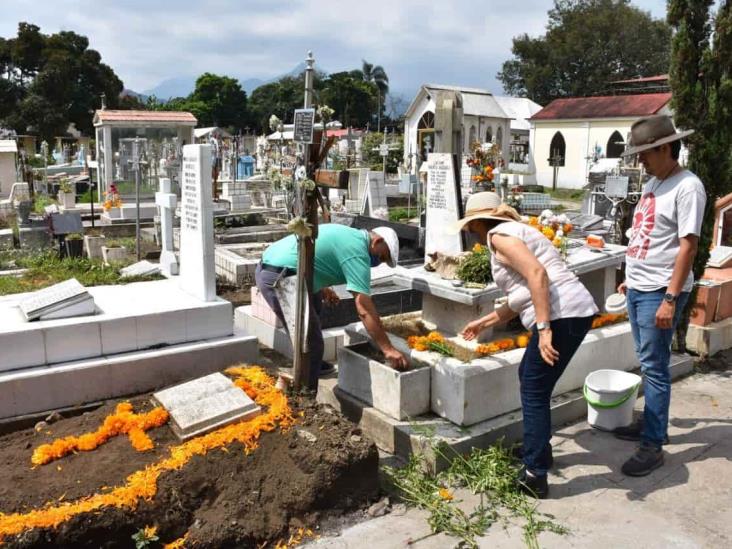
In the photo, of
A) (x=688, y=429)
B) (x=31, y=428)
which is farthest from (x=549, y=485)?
(x=31, y=428)

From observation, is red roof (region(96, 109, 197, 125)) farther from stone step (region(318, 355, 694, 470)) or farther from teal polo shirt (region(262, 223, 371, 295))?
stone step (region(318, 355, 694, 470))

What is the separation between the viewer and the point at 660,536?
3.27 m

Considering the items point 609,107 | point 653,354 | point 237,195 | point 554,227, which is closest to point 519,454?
point 653,354

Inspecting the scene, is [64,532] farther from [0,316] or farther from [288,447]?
[0,316]

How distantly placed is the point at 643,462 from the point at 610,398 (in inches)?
21.0

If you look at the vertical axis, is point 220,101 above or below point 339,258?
above

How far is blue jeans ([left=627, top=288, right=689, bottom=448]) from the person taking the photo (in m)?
3.77

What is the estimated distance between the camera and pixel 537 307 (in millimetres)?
3248

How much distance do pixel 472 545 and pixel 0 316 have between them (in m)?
3.70

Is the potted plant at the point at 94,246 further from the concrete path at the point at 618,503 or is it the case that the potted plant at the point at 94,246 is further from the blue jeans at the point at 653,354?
the blue jeans at the point at 653,354

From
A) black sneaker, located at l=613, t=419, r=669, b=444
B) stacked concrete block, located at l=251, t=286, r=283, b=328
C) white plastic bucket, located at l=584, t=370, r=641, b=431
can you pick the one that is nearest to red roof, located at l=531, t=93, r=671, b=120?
stacked concrete block, located at l=251, t=286, r=283, b=328

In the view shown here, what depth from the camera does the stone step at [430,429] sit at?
12.8 ft

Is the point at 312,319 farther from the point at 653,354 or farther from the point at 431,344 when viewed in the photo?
the point at 653,354

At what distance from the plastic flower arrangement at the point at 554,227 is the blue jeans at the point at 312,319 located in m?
1.94
